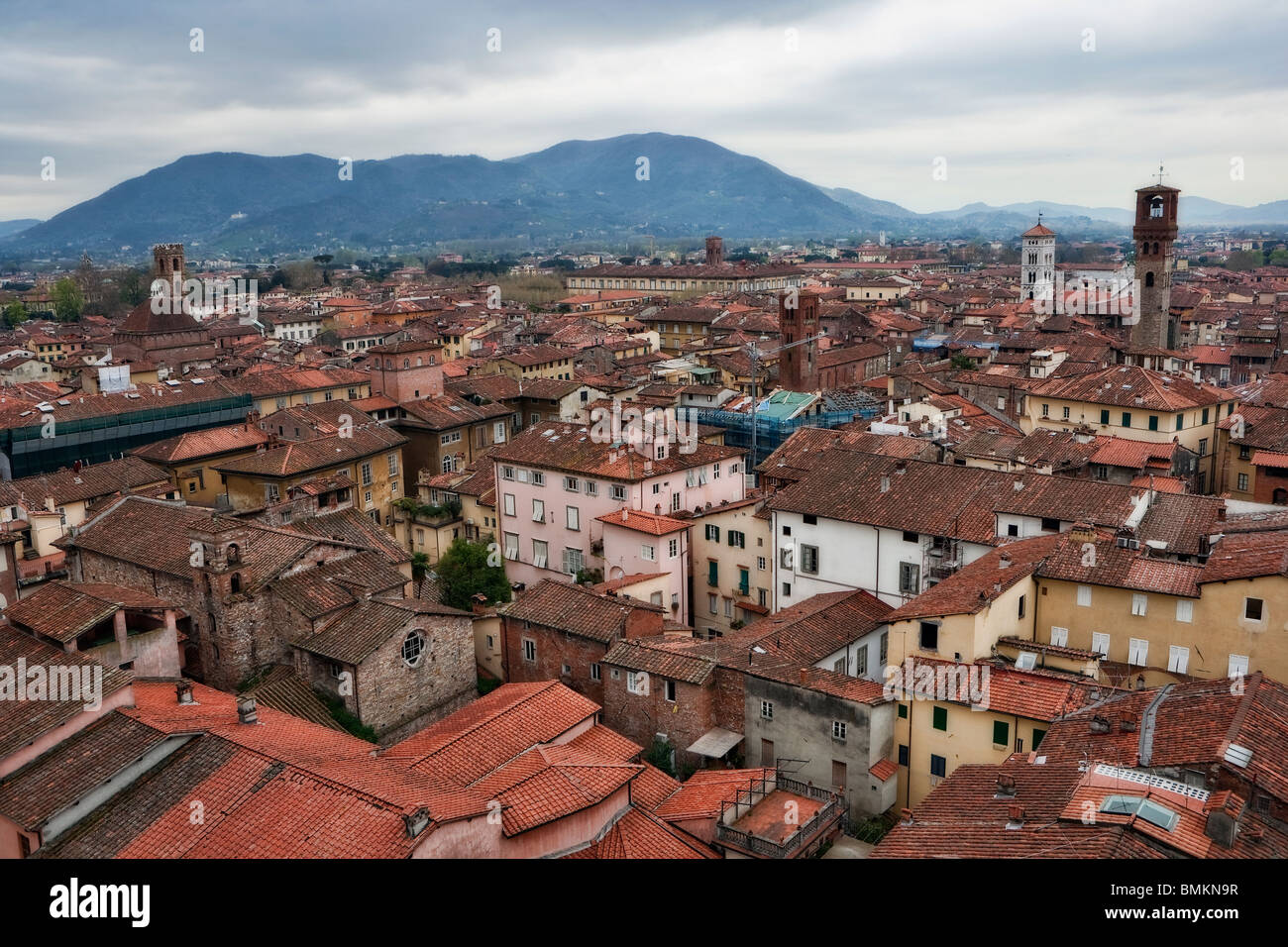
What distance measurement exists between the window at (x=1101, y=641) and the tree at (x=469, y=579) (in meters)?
16.4

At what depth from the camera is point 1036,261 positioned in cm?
11612

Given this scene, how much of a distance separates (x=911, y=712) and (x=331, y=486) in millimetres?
24098

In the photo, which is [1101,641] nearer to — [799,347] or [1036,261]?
[799,347]

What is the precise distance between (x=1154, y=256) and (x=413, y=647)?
203 ft

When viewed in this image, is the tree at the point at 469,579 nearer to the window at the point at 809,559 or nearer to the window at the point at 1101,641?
the window at the point at 809,559

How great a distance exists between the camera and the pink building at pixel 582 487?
33031 millimetres

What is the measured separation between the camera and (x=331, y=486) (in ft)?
121

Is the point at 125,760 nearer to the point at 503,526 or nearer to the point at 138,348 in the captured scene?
the point at 503,526

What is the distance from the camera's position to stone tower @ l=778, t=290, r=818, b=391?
195 feet

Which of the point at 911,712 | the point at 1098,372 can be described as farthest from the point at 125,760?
the point at 1098,372

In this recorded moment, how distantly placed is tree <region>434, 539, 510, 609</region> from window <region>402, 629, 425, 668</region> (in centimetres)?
601

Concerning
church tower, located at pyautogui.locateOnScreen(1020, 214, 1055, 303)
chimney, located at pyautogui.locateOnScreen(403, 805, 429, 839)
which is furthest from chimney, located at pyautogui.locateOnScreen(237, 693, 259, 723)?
church tower, located at pyautogui.locateOnScreen(1020, 214, 1055, 303)
